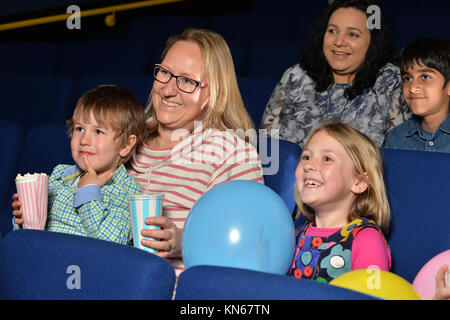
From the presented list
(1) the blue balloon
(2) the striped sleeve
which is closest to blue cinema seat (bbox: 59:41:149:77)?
(2) the striped sleeve

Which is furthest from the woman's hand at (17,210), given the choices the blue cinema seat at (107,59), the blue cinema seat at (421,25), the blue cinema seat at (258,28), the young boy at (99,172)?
the blue cinema seat at (258,28)

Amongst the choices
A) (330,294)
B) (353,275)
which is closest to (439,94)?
(353,275)

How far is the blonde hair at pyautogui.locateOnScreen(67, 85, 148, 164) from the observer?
3.34ft

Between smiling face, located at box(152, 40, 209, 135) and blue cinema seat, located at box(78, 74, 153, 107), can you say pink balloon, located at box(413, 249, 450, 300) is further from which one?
blue cinema seat, located at box(78, 74, 153, 107)

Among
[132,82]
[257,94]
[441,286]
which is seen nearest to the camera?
[441,286]

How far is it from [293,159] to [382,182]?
0.18 meters

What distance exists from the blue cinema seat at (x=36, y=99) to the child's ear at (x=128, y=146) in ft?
3.04

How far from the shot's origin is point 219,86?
1072 millimetres

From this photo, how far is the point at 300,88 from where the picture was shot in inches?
59.6

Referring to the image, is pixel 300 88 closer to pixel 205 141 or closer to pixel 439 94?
pixel 439 94

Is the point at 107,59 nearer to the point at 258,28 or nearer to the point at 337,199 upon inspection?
the point at 258,28

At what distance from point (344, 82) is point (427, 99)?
0.26 m

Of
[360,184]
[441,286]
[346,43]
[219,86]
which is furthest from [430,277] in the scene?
[346,43]

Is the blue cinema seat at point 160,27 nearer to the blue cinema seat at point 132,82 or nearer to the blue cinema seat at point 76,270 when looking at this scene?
the blue cinema seat at point 132,82
